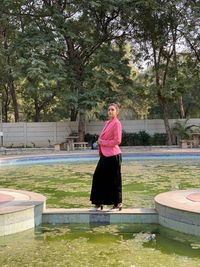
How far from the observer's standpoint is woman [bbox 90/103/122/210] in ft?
18.5

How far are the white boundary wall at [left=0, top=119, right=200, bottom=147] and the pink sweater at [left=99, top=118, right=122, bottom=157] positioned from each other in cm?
1605

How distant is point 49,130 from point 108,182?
54.1ft

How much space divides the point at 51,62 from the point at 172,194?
1323 cm

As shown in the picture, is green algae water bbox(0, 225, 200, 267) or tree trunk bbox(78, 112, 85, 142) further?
tree trunk bbox(78, 112, 85, 142)

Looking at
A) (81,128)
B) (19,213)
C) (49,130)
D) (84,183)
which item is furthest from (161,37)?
(19,213)

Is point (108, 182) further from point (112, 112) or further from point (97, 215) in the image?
point (112, 112)

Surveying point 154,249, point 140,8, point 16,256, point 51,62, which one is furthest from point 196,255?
point 140,8

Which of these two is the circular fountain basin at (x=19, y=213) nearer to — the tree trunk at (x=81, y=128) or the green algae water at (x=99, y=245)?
the green algae water at (x=99, y=245)

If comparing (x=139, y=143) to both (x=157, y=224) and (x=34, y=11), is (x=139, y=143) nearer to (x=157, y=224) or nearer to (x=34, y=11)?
(x=34, y=11)

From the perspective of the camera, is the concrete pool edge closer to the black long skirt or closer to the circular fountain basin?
the circular fountain basin

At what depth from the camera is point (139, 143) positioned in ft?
69.8

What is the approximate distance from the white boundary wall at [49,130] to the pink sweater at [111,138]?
52.7 ft

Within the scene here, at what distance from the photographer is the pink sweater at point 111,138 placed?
561cm

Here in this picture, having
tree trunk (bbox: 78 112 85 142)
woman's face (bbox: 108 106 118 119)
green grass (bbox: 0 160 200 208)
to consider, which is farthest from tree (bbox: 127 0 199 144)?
woman's face (bbox: 108 106 118 119)
